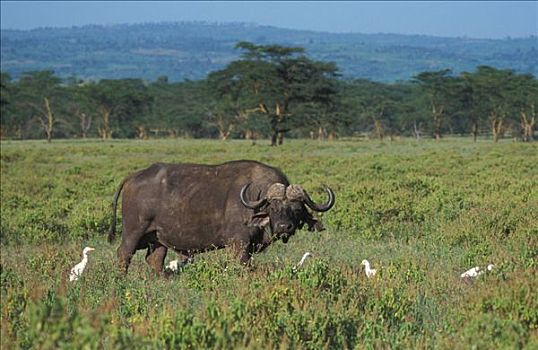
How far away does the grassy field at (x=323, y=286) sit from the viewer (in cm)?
471

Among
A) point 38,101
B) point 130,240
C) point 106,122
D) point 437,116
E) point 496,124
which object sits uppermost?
point 130,240

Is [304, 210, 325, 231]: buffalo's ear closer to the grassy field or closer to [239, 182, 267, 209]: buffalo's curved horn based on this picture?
the grassy field

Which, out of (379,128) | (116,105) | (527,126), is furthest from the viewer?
(379,128)

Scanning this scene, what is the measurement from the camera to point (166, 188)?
883 centimetres

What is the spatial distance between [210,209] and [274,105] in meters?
43.5

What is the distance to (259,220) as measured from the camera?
8.11 meters

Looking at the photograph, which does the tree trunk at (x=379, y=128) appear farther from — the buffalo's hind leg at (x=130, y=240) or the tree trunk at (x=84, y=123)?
the buffalo's hind leg at (x=130, y=240)

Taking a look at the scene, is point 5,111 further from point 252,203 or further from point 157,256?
point 252,203

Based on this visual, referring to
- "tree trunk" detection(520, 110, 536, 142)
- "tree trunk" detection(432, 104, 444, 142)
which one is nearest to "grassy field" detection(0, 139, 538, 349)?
"tree trunk" detection(520, 110, 536, 142)

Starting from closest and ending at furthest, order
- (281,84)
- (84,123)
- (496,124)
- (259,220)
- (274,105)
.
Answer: (259,220)
(281,84)
(274,105)
(496,124)
(84,123)

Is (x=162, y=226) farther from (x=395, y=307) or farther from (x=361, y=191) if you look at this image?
(x=361, y=191)

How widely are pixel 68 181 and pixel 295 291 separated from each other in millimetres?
18033

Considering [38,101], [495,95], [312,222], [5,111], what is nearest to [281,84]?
[495,95]

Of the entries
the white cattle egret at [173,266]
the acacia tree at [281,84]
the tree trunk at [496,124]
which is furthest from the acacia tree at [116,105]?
the white cattle egret at [173,266]
